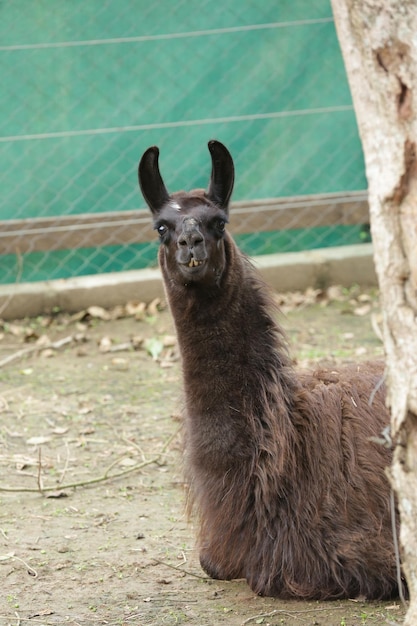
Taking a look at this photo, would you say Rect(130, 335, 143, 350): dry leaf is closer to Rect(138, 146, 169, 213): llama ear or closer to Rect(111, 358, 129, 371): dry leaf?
Rect(111, 358, 129, 371): dry leaf

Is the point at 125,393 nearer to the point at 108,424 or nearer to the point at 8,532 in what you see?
the point at 108,424

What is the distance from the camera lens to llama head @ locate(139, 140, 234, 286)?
4047 mm

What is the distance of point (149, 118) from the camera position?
809 cm

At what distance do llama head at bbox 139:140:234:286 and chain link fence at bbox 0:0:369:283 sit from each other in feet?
12.0

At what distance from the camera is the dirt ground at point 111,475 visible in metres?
3.90

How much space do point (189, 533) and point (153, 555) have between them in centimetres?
33

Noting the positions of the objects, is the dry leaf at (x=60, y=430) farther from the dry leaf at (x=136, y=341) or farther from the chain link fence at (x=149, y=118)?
the chain link fence at (x=149, y=118)

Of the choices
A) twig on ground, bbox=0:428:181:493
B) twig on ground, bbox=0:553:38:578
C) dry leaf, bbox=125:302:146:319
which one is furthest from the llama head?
dry leaf, bbox=125:302:146:319

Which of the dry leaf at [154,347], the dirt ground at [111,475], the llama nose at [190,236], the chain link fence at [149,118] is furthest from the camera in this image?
the chain link fence at [149,118]

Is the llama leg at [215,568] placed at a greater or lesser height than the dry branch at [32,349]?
lesser

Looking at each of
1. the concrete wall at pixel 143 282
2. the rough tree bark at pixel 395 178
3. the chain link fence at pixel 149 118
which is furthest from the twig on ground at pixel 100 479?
the chain link fence at pixel 149 118

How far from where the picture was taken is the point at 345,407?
169 inches

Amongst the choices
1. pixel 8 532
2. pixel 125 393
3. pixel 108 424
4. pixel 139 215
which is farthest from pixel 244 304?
pixel 139 215

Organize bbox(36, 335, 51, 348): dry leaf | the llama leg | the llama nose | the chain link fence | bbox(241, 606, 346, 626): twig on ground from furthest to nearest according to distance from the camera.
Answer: the chain link fence
bbox(36, 335, 51, 348): dry leaf
the llama leg
the llama nose
bbox(241, 606, 346, 626): twig on ground
